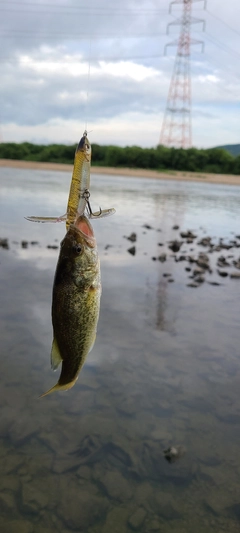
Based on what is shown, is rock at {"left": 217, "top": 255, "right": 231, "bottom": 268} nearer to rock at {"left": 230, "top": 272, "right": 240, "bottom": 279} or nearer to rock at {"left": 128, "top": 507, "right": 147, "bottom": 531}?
rock at {"left": 230, "top": 272, "right": 240, "bottom": 279}

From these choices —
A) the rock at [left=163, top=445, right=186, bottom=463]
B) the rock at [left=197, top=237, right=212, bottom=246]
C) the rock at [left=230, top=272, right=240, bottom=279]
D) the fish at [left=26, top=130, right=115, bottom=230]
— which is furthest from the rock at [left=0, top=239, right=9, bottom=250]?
the fish at [left=26, top=130, right=115, bottom=230]

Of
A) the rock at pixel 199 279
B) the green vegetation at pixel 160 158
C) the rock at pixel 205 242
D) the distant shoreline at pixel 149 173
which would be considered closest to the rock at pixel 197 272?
the rock at pixel 199 279

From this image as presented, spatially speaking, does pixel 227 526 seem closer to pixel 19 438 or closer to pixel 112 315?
pixel 19 438

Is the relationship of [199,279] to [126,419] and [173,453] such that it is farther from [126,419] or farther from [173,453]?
[173,453]

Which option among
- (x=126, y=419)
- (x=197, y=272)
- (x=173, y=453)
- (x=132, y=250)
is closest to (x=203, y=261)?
(x=197, y=272)

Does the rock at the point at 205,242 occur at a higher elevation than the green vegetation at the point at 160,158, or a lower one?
lower

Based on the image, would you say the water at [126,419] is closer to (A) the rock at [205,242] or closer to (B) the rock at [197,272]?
(B) the rock at [197,272]

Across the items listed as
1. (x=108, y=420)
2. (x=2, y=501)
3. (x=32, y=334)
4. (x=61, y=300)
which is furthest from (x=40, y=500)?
(x=32, y=334)
